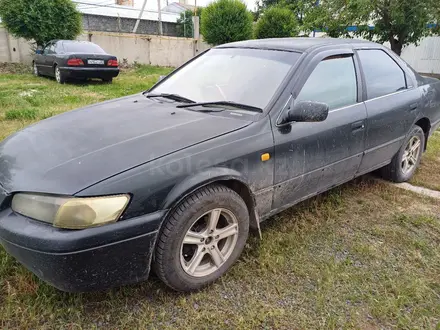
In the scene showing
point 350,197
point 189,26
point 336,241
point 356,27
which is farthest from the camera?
point 189,26

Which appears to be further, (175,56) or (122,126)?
(175,56)

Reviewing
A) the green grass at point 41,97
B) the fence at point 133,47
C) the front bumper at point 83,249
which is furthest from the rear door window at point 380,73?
the fence at point 133,47

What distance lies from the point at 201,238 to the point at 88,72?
9307mm

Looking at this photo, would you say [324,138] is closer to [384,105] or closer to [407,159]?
[384,105]

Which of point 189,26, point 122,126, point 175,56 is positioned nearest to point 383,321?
point 122,126

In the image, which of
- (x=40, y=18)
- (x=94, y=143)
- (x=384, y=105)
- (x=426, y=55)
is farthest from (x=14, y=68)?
(x=426, y=55)

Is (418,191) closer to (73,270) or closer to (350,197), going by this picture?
(350,197)

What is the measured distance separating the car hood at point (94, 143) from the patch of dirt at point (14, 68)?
485 inches

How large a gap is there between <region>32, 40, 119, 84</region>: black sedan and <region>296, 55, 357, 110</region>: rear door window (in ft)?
28.6

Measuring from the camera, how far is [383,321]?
209 centimetres

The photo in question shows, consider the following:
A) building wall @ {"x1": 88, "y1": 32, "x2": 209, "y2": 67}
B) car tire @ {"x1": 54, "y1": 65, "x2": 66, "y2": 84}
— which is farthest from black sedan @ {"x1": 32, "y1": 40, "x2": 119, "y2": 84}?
building wall @ {"x1": 88, "y1": 32, "x2": 209, "y2": 67}

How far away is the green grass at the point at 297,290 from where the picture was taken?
2.05m

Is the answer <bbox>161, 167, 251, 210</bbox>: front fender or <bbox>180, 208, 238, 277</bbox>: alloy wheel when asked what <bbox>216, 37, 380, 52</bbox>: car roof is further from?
<bbox>180, 208, 238, 277</bbox>: alloy wheel

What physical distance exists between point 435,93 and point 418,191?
117 centimetres
